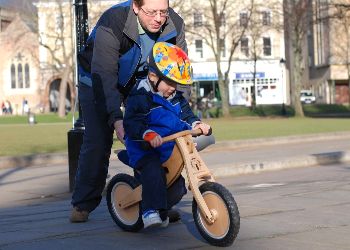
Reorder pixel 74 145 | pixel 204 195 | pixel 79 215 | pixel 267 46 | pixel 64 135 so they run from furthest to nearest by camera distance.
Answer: pixel 267 46 → pixel 64 135 → pixel 74 145 → pixel 79 215 → pixel 204 195

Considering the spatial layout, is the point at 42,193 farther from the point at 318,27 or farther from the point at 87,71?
the point at 318,27

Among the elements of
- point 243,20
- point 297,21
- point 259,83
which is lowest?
point 259,83

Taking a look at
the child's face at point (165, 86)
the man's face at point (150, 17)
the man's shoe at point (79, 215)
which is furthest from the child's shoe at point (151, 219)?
the man's face at point (150, 17)

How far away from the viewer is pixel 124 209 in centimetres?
463

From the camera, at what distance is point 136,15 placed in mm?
4559

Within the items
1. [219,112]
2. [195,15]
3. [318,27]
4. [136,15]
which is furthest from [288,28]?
[136,15]

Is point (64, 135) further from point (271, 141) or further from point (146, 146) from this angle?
point (146, 146)

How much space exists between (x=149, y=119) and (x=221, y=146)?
1014cm

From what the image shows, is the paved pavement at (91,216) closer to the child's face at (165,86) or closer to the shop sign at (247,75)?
the child's face at (165,86)

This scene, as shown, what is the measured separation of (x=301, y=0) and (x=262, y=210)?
97.2 ft

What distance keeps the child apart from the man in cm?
23

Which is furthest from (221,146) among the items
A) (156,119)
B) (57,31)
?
(57,31)

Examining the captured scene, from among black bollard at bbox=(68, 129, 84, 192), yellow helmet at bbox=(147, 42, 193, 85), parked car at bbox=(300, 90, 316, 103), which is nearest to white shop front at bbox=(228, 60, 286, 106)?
parked car at bbox=(300, 90, 316, 103)

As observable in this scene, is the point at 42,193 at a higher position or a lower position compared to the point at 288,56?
lower
